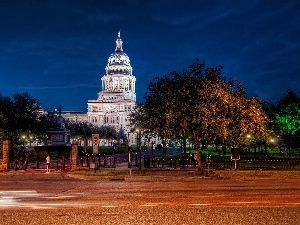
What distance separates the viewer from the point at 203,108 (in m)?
29.9

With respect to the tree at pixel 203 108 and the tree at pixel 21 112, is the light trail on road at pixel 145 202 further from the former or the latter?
the tree at pixel 21 112

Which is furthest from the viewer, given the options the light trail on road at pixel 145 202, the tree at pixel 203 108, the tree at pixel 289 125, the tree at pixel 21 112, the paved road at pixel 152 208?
the tree at pixel 21 112

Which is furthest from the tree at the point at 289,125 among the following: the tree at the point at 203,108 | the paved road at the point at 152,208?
the paved road at the point at 152,208

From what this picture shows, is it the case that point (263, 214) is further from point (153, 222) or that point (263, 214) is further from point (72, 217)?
point (72, 217)

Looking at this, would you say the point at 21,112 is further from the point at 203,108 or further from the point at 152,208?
the point at 152,208

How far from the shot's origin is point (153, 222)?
35.0 ft

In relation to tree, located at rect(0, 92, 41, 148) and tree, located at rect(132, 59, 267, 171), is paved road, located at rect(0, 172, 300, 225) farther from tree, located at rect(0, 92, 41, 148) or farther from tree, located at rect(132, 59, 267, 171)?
tree, located at rect(0, 92, 41, 148)

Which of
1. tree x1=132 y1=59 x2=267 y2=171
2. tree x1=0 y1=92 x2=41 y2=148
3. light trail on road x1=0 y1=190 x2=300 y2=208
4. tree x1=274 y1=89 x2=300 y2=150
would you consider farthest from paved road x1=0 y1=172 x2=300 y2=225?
tree x1=0 y1=92 x2=41 y2=148

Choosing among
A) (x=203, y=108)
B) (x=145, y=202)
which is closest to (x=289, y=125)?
(x=203, y=108)

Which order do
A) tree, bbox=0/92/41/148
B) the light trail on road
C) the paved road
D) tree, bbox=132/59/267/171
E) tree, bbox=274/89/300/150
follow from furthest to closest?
tree, bbox=0/92/41/148, tree, bbox=274/89/300/150, tree, bbox=132/59/267/171, the light trail on road, the paved road

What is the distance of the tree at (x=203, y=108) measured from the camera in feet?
99.8

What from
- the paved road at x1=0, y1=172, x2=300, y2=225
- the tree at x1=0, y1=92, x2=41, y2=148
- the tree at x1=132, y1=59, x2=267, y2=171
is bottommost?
the paved road at x1=0, y1=172, x2=300, y2=225

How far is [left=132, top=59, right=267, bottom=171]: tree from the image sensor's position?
30422mm

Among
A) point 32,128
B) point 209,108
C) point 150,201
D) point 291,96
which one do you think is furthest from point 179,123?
point 32,128
